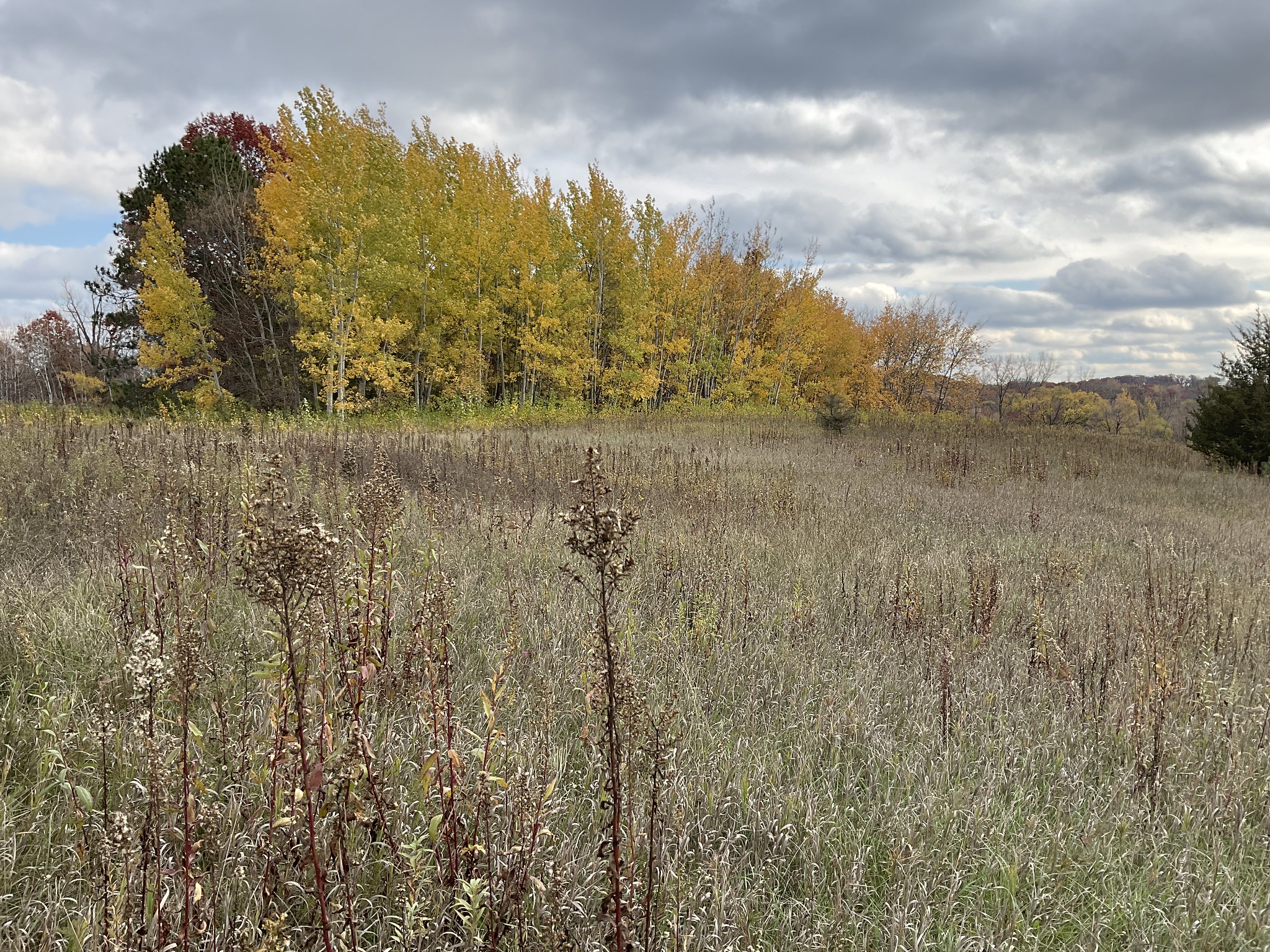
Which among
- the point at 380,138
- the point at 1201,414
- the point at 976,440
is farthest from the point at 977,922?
the point at 380,138

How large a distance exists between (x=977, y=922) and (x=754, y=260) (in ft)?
106

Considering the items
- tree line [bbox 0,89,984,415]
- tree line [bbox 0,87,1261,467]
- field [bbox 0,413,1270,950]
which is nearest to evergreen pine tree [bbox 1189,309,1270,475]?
tree line [bbox 0,87,1261,467]

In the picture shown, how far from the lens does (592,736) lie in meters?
2.68

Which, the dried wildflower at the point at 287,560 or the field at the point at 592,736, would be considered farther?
the field at the point at 592,736

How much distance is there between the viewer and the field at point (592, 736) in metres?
1.55

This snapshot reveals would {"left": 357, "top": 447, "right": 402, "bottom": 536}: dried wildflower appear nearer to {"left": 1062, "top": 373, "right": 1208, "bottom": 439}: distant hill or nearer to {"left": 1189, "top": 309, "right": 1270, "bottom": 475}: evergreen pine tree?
{"left": 1189, "top": 309, "right": 1270, "bottom": 475}: evergreen pine tree

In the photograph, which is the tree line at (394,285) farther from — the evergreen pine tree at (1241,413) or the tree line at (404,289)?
the evergreen pine tree at (1241,413)

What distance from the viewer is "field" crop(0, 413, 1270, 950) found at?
1553 millimetres

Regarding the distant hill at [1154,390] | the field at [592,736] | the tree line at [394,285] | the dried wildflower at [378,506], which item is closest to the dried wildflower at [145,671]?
the field at [592,736]

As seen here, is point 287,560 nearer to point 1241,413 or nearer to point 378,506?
point 378,506

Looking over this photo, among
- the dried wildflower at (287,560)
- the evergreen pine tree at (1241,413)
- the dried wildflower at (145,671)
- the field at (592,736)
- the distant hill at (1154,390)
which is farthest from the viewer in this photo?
the distant hill at (1154,390)

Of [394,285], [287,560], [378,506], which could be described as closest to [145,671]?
[287,560]

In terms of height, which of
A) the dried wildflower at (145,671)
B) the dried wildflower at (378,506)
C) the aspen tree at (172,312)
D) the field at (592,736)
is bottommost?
the field at (592,736)

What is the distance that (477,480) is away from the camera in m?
8.34
